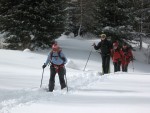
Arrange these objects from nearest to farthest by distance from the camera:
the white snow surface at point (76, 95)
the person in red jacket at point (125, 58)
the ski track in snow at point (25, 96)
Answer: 1. the white snow surface at point (76, 95)
2. the ski track in snow at point (25, 96)
3. the person in red jacket at point (125, 58)

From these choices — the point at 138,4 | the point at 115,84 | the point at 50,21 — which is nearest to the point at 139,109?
the point at 115,84

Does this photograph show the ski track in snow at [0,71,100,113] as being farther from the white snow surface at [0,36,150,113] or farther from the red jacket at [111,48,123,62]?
the red jacket at [111,48,123,62]

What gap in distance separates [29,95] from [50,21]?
49.2ft

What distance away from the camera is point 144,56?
115 ft

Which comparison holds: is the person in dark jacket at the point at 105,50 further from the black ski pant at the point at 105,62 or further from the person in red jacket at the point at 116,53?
the person in red jacket at the point at 116,53

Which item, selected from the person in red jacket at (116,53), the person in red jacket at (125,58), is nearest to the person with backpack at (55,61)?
the person in red jacket at (116,53)

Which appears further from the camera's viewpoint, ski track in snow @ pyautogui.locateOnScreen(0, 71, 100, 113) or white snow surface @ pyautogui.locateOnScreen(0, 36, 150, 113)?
ski track in snow @ pyautogui.locateOnScreen(0, 71, 100, 113)

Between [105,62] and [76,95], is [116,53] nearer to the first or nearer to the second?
[105,62]

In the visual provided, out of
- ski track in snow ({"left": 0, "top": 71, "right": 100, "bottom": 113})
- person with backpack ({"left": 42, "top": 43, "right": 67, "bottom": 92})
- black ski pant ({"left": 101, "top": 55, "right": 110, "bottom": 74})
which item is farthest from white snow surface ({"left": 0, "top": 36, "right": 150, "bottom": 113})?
black ski pant ({"left": 101, "top": 55, "right": 110, "bottom": 74})

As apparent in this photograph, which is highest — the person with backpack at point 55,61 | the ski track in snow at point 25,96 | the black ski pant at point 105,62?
the person with backpack at point 55,61

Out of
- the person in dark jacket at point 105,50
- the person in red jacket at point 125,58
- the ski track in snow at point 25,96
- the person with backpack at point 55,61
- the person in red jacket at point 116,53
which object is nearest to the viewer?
the ski track in snow at point 25,96

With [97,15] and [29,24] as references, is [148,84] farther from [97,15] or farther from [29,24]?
[97,15]

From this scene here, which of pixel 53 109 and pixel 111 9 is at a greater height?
pixel 111 9

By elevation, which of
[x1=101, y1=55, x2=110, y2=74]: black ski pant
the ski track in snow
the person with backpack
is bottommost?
the ski track in snow
